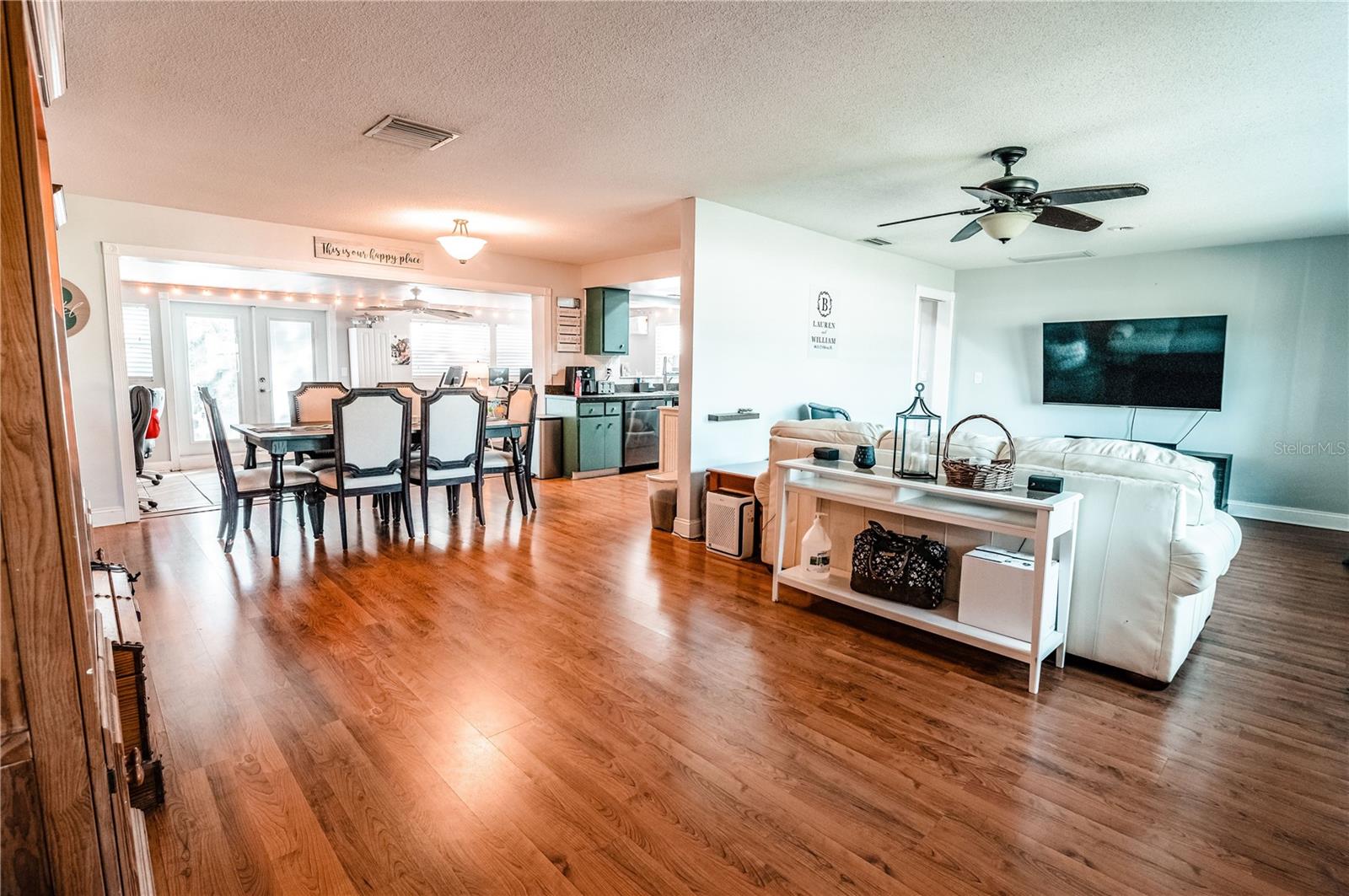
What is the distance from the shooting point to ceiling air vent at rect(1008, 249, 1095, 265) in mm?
6215

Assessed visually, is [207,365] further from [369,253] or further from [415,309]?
[369,253]

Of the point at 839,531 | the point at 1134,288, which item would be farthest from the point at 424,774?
the point at 1134,288

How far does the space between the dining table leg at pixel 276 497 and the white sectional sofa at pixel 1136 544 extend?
391 cm

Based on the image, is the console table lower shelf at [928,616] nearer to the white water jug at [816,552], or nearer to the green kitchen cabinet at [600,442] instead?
the white water jug at [816,552]

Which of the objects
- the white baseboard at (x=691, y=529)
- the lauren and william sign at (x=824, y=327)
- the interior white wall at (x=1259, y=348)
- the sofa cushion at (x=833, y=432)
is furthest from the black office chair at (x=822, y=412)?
the interior white wall at (x=1259, y=348)

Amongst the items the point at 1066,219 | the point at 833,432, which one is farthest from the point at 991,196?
the point at 833,432

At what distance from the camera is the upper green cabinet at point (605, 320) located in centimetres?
746

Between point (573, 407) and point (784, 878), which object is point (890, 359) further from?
point (784, 878)

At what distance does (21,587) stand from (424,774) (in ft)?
4.84

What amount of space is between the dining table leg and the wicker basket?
384 centimetres

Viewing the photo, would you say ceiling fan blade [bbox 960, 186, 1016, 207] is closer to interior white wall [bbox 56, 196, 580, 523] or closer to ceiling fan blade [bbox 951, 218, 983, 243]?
ceiling fan blade [bbox 951, 218, 983, 243]

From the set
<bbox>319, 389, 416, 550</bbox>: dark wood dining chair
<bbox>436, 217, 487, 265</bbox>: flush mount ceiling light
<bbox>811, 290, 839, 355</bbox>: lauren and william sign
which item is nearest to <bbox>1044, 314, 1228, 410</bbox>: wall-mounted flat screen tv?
<bbox>811, 290, 839, 355</bbox>: lauren and william sign

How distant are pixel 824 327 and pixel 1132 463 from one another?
333cm

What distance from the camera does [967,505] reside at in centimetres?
278
